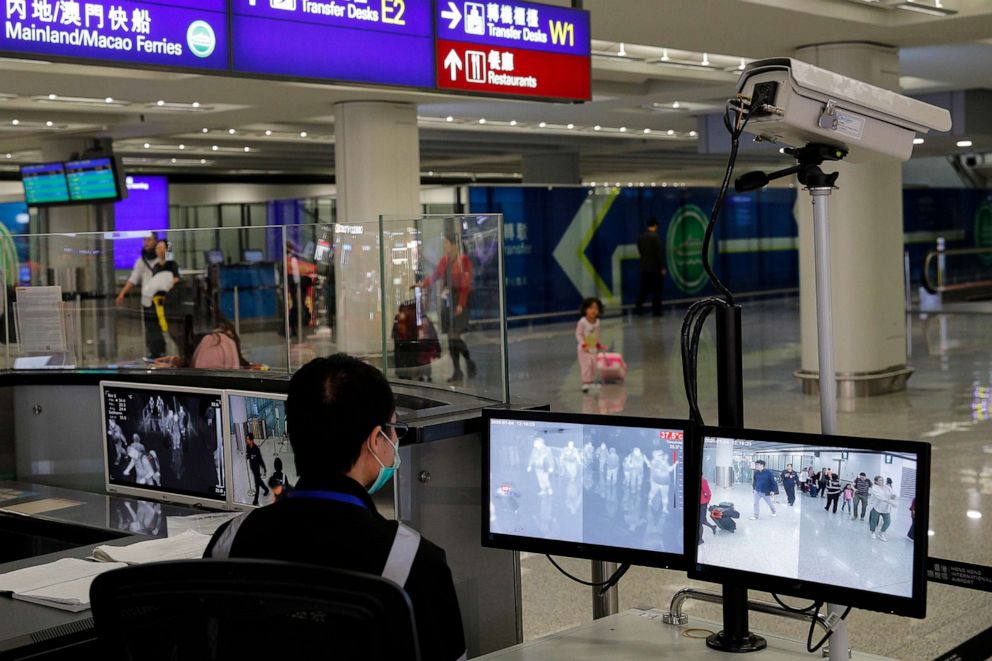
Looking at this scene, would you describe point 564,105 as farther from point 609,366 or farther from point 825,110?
point 825,110

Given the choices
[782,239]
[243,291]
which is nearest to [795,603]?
[243,291]

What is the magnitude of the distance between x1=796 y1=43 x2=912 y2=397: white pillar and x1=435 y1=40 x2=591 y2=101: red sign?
17.6 feet

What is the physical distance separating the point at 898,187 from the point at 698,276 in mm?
12232

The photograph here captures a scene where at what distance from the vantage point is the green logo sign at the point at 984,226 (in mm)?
30172

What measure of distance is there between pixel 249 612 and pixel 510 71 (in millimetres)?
3969

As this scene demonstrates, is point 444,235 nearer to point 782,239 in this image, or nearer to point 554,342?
point 554,342

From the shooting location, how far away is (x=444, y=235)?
3715mm

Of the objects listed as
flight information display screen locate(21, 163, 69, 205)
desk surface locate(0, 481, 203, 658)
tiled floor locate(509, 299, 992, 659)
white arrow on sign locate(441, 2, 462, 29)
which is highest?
flight information display screen locate(21, 163, 69, 205)

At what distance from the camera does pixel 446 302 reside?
4.25 metres

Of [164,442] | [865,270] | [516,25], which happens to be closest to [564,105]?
[865,270]

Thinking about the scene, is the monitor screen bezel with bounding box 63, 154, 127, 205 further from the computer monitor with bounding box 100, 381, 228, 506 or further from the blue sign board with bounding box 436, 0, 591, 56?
the computer monitor with bounding box 100, 381, 228, 506

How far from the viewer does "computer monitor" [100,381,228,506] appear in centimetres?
396

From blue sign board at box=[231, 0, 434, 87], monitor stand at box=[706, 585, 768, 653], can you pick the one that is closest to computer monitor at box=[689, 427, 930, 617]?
monitor stand at box=[706, 585, 768, 653]

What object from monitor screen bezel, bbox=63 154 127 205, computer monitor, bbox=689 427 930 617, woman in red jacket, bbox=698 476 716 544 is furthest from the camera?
monitor screen bezel, bbox=63 154 127 205
